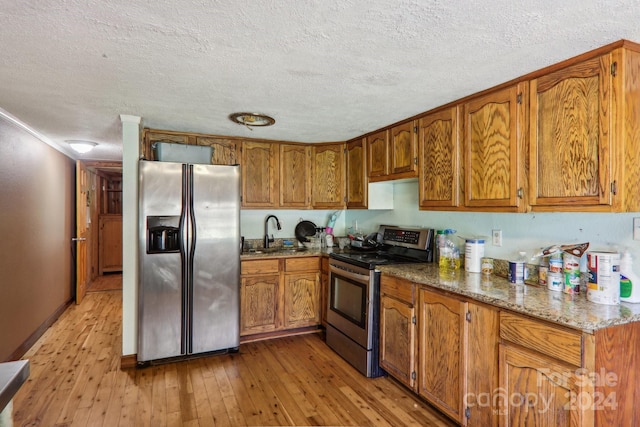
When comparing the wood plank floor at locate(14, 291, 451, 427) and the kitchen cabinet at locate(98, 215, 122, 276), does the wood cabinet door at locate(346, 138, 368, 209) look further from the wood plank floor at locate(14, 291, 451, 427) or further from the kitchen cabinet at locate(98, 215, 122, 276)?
the kitchen cabinet at locate(98, 215, 122, 276)

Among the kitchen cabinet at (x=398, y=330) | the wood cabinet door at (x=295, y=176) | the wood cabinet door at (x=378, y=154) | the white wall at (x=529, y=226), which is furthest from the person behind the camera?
the wood cabinet door at (x=295, y=176)

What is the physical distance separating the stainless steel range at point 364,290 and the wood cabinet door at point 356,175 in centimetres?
41

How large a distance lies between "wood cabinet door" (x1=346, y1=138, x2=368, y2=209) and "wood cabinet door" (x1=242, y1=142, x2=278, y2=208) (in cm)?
80

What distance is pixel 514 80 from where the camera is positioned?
6.74ft

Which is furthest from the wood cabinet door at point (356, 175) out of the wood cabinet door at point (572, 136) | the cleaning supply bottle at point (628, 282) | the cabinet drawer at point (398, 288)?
the cleaning supply bottle at point (628, 282)

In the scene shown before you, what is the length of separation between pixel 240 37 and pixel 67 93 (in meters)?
1.51

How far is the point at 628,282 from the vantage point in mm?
1765

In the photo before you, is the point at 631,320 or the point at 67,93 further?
the point at 67,93

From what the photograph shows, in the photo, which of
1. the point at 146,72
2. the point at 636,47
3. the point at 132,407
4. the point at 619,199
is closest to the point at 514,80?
the point at 636,47

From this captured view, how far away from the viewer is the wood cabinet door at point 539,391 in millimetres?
1489

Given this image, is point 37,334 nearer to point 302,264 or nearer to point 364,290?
point 302,264

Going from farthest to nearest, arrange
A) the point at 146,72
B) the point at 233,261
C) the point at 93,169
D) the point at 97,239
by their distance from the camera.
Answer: the point at 97,239 → the point at 93,169 → the point at 233,261 → the point at 146,72

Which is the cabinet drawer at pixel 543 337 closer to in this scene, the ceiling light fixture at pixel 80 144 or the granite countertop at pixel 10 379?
the granite countertop at pixel 10 379

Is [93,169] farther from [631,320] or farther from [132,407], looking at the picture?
[631,320]
